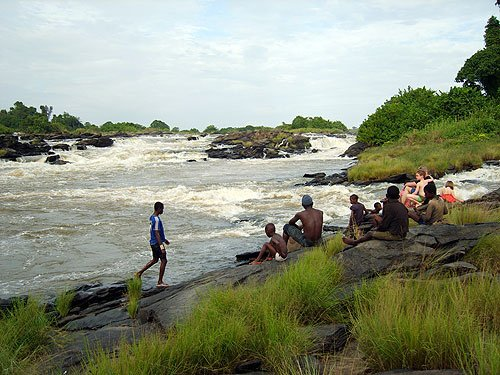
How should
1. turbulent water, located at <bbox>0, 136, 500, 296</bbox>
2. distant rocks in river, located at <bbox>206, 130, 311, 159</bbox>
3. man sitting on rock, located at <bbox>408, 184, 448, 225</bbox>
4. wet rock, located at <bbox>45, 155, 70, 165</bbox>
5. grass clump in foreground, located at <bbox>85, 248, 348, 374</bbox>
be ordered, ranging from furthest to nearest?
1. distant rocks in river, located at <bbox>206, 130, 311, 159</bbox>
2. wet rock, located at <bbox>45, 155, 70, 165</bbox>
3. turbulent water, located at <bbox>0, 136, 500, 296</bbox>
4. man sitting on rock, located at <bbox>408, 184, 448, 225</bbox>
5. grass clump in foreground, located at <bbox>85, 248, 348, 374</bbox>

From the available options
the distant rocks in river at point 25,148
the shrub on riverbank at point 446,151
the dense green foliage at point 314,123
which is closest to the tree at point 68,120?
the dense green foliage at point 314,123

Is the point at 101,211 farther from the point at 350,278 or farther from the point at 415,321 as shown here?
the point at 415,321

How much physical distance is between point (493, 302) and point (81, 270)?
880 cm

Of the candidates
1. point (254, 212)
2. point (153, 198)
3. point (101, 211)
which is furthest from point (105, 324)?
point (153, 198)

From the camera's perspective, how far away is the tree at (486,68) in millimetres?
42531

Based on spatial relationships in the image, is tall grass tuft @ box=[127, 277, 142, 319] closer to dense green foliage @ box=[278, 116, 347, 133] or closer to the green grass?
the green grass

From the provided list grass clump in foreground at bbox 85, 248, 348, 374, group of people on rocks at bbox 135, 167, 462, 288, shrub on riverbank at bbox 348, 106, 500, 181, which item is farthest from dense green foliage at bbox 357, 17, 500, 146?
grass clump in foreground at bbox 85, 248, 348, 374

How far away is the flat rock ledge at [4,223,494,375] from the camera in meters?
5.49

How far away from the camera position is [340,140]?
60531 mm

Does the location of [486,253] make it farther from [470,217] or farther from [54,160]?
[54,160]

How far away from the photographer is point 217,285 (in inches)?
268

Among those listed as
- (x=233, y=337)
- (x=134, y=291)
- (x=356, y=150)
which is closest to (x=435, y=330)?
(x=233, y=337)

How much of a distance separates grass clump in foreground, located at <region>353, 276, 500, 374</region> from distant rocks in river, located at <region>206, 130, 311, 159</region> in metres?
43.5

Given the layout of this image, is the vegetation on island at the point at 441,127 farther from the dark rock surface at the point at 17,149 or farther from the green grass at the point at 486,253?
the dark rock surface at the point at 17,149
